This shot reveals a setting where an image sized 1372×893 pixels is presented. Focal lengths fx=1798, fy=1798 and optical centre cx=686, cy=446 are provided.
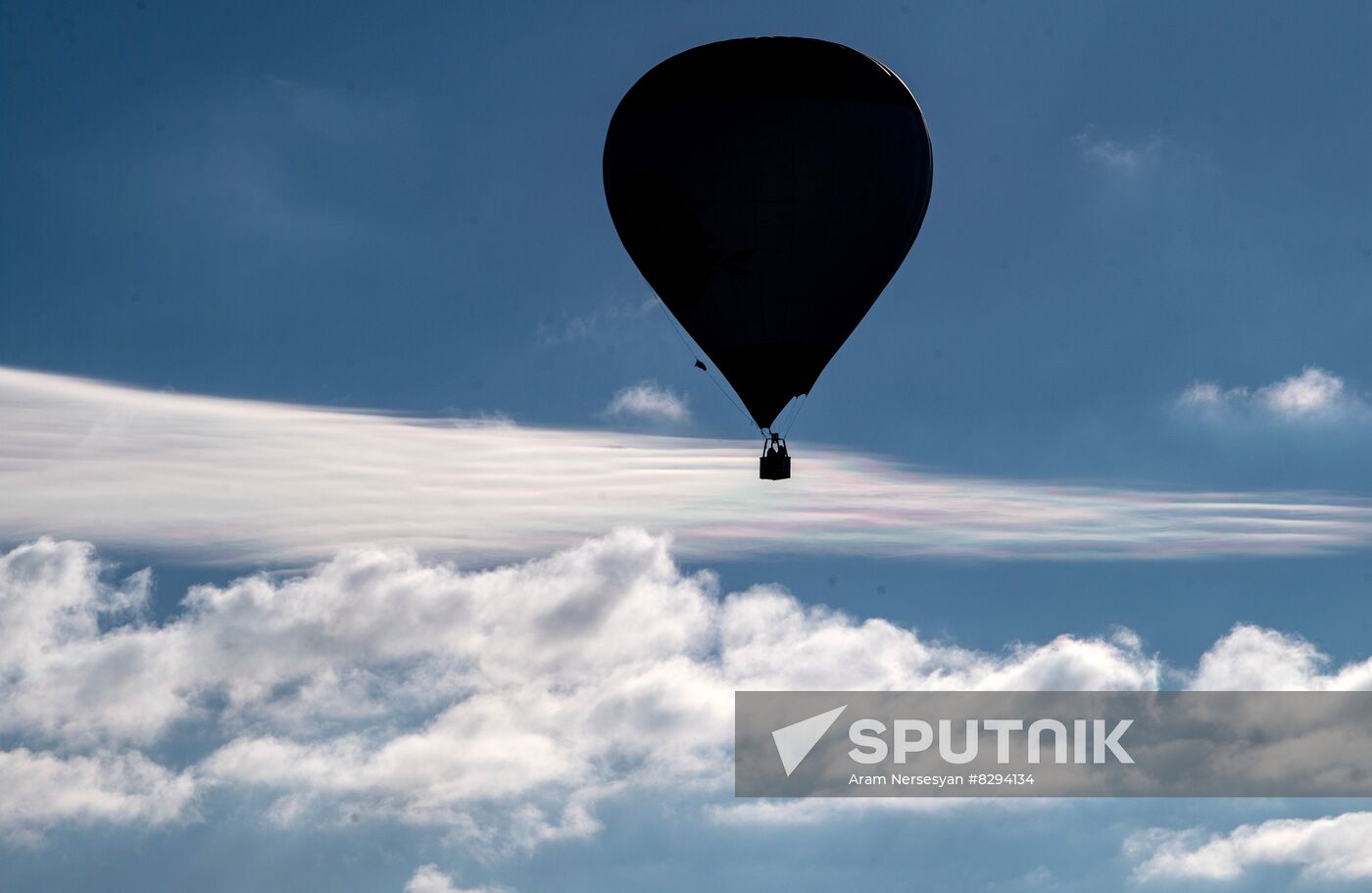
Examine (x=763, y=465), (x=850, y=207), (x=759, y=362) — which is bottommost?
(x=763, y=465)

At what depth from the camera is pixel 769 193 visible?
67625mm

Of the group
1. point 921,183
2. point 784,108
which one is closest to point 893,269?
point 921,183

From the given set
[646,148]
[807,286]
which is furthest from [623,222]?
[807,286]

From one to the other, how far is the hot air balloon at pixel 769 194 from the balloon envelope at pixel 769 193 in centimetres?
5

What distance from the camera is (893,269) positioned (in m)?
71.5

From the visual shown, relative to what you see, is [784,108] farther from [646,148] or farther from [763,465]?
[763,465]

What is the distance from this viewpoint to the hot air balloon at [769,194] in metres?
67.6

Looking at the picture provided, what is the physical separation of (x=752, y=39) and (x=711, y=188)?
6048 millimetres

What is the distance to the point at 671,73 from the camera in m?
69.2

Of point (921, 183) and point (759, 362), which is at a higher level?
point (921, 183)

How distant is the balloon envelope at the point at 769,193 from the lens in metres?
67.6

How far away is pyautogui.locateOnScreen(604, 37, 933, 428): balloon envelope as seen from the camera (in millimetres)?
67562

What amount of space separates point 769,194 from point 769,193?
37 mm

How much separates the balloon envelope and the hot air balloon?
0.17 ft
